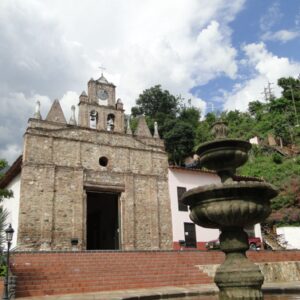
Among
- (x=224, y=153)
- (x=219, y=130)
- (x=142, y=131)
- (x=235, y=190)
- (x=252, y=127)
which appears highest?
(x=252, y=127)

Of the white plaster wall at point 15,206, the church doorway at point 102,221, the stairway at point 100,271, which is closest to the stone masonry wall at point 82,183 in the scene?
the white plaster wall at point 15,206

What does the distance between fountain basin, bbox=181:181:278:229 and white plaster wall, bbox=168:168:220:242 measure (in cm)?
1697

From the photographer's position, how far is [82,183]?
21.3 meters

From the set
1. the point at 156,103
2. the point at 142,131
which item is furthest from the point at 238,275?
the point at 156,103

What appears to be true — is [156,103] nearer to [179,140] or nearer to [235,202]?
[179,140]

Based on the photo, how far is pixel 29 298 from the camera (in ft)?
35.4

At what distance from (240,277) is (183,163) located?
3752 centimetres

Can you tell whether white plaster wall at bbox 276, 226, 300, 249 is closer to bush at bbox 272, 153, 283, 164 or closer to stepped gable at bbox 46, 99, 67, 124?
bush at bbox 272, 153, 283, 164

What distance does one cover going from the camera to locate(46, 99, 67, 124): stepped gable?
22612 millimetres

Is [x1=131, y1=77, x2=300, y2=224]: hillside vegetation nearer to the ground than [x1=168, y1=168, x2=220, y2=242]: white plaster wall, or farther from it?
farther from it

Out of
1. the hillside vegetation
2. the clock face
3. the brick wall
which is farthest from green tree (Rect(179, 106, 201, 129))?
the brick wall

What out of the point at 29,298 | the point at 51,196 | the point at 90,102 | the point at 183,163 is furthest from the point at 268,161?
the point at 29,298

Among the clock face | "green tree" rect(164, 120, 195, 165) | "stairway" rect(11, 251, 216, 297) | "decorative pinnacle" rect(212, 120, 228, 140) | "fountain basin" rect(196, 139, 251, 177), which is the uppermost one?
"green tree" rect(164, 120, 195, 165)

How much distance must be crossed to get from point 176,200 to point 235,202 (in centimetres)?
1771
